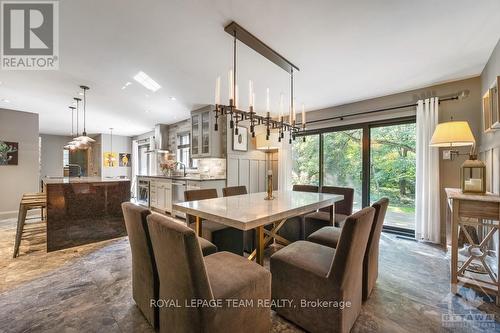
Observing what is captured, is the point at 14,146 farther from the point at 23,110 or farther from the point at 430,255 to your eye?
the point at 430,255

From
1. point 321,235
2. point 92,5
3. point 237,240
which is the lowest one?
point 237,240

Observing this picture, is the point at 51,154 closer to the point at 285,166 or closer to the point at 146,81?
the point at 146,81

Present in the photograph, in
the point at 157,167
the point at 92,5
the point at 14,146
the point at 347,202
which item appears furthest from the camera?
the point at 157,167

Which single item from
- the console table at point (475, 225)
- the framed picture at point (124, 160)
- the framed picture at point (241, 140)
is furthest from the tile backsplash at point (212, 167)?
the framed picture at point (124, 160)

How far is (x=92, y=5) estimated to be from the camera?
197cm

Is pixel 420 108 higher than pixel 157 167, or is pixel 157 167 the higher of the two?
pixel 420 108

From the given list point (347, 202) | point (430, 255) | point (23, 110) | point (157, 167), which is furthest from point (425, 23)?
point (23, 110)

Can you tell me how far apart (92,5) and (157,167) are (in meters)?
5.51

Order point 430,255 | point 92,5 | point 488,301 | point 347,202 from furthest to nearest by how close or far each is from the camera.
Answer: point 347,202 → point 430,255 → point 92,5 → point 488,301

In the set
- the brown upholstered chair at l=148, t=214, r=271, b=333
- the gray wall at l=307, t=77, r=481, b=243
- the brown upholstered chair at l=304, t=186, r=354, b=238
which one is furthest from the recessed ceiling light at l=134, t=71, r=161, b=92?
the gray wall at l=307, t=77, r=481, b=243

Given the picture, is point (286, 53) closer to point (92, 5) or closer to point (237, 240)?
point (92, 5)

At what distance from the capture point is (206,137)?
4.69 m

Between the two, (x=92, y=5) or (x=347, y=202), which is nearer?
(x=92, y=5)

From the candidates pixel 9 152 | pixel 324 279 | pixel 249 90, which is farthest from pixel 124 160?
pixel 324 279
